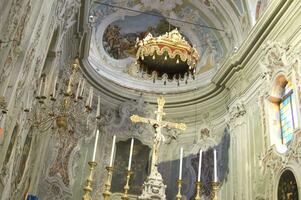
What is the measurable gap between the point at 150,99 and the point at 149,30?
2537 millimetres

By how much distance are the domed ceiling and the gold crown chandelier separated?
7.30 feet

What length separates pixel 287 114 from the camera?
7.03 m

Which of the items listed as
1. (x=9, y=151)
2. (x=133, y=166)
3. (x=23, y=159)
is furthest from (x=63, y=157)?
(x=9, y=151)

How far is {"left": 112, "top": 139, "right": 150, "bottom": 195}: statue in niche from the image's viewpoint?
1030cm

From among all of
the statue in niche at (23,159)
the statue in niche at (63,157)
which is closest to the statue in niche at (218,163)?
the statue in niche at (63,157)

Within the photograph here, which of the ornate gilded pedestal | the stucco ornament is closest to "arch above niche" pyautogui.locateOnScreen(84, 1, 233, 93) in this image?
the stucco ornament

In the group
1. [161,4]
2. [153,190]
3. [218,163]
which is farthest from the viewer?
[161,4]

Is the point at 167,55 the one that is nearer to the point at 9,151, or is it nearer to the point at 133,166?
the point at 133,166

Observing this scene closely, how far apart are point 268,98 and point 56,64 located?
4423mm

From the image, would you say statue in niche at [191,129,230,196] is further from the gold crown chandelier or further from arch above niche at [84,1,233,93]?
arch above niche at [84,1,233,93]

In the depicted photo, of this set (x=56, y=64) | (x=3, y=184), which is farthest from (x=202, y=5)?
(x=3, y=184)

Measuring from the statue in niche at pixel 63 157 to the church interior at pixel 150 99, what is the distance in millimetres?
41

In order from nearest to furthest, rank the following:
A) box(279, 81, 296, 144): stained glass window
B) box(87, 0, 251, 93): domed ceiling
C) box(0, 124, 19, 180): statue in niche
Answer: box(0, 124, 19, 180): statue in niche, box(279, 81, 296, 144): stained glass window, box(87, 0, 251, 93): domed ceiling

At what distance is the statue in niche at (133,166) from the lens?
1030 centimetres
